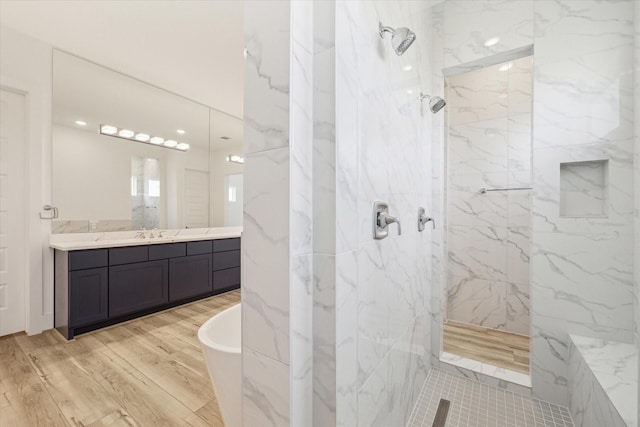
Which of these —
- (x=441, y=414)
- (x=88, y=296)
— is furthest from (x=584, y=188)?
(x=88, y=296)

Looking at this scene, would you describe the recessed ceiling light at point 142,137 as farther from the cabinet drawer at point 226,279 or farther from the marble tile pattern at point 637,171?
the marble tile pattern at point 637,171

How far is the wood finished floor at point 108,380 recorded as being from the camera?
1.49 metres

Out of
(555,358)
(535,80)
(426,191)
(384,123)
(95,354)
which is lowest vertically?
(95,354)

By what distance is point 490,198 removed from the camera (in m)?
2.62

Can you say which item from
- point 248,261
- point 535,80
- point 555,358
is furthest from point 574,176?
point 248,261

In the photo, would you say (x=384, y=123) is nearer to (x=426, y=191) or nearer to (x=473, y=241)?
(x=426, y=191)

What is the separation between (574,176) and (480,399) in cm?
144

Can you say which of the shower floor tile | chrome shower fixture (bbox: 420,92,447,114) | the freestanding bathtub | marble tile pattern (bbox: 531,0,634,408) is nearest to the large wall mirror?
the freestanding bathtub

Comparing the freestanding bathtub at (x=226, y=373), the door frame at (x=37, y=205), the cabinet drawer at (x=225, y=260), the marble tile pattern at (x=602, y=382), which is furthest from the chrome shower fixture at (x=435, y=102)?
the door frame at (x=37, y=205)

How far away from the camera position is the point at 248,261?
2.59 ft

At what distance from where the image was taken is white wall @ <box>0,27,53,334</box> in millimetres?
2439

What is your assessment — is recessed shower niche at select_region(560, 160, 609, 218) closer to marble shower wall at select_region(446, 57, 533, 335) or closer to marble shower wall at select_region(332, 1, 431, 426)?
marble shower wall at select_region(332, 1, 431, 426)

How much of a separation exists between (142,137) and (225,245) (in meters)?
1.70

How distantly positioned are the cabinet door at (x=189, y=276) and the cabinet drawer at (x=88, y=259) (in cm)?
66
